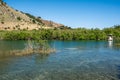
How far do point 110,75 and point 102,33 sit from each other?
136 meters

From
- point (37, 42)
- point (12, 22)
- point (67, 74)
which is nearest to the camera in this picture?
point (67, 74)

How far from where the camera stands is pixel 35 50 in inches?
2414

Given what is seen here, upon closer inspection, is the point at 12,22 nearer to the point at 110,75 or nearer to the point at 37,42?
the point at 37,42

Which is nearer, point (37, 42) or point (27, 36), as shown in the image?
point (37, 42)

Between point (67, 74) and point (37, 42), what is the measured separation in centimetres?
2730

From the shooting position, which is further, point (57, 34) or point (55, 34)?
point (57, 34)

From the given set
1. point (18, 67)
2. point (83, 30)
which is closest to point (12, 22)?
point (83, 30)

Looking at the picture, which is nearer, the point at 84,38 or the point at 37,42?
the point at 37,42

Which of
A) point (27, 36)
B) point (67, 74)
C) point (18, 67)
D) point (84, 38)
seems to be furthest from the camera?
point (84, 38)

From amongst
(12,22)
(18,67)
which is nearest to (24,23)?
(12,22)

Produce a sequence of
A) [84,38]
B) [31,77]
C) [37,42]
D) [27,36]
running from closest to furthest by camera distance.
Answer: [31,77] < [37,42] < [27,36] < [84,38]

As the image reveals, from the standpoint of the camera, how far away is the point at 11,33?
153m

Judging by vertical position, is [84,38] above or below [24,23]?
below

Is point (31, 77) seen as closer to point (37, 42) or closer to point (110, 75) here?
point (110, 75)
